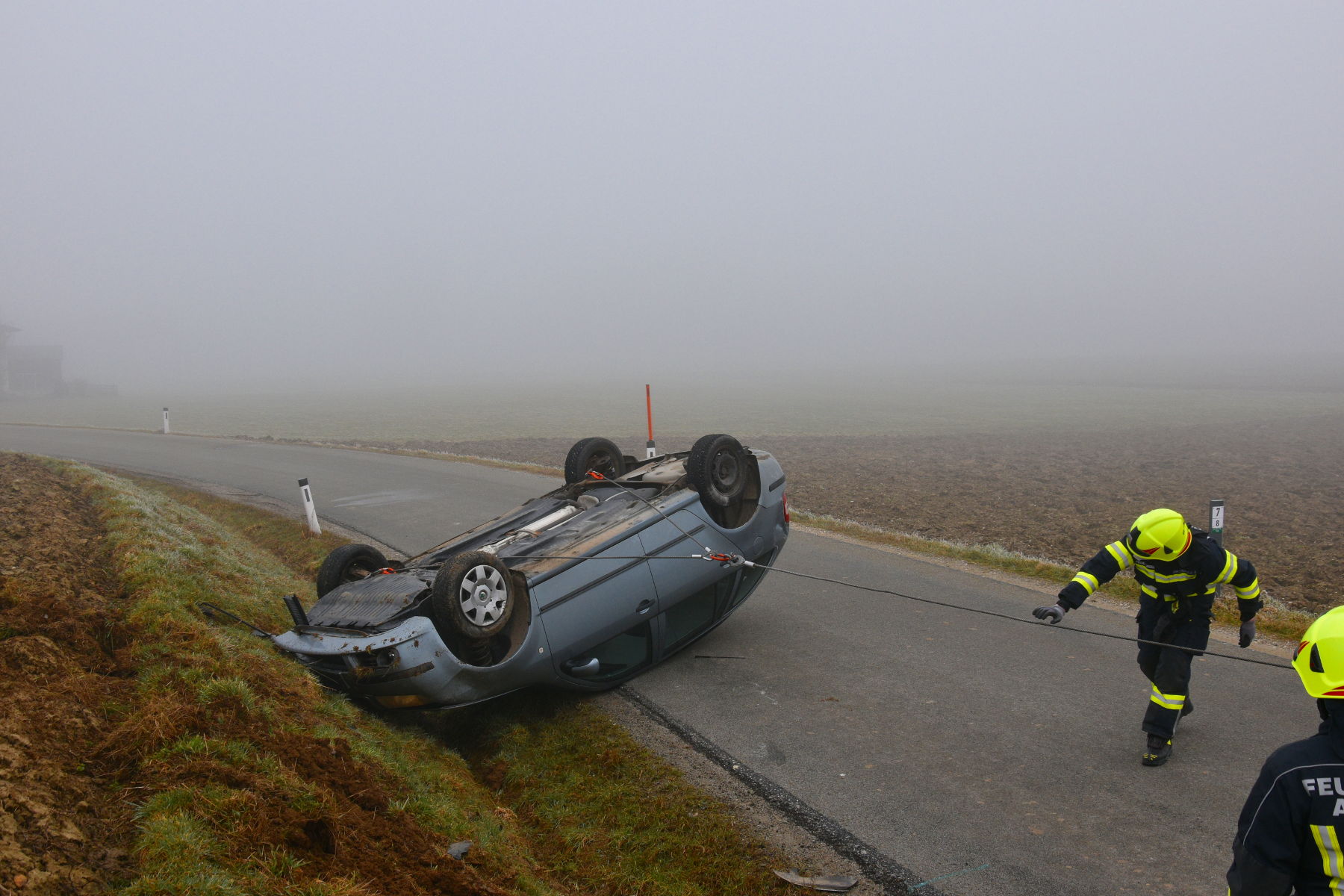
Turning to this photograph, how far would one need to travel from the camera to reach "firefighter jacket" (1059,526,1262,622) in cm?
511

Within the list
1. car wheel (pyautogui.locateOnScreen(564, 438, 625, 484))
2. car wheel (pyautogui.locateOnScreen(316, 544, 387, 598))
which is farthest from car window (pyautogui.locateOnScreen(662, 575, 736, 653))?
car wheel (pyautogui.locateOnScreen(316, 544, 387, 598))

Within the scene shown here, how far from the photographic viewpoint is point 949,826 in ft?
15.2

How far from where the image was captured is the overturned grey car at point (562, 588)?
5.63m

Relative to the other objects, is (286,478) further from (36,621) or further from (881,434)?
(881,434)

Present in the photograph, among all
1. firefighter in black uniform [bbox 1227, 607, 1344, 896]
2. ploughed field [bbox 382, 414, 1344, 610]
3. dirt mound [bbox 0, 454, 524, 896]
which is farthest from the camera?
ploughed field [bbox 382, 414, 1344, 610]

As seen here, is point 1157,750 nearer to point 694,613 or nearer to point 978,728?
point 978,728

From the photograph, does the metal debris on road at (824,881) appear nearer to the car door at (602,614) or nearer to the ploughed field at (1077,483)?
the car door at (602,614)

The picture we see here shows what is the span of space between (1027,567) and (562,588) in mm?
6358

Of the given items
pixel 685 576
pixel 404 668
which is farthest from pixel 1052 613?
pixel 404 668

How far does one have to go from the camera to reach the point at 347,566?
694 cm

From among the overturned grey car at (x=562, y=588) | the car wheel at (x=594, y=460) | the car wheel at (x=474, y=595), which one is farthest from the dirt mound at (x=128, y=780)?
the car wheel at (x=594, y=460)

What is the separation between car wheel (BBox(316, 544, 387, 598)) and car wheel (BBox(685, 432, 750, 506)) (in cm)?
266

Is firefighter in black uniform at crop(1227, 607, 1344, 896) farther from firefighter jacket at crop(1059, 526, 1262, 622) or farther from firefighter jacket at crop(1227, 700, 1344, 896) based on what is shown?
firefighter jacket at crop(1059, 526, 1262, 622)

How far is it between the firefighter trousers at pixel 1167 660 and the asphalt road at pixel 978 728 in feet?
1.00
